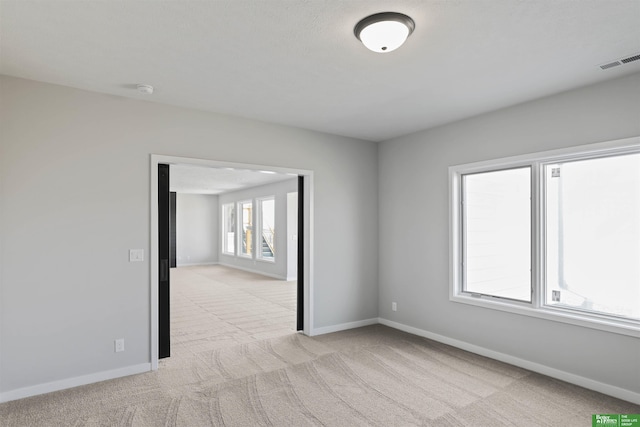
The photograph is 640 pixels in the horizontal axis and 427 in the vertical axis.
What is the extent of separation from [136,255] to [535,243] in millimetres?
3856

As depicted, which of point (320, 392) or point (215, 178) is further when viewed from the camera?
point (215, 178)

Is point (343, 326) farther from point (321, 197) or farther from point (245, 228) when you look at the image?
point (245, 228)

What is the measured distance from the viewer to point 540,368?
349 cm

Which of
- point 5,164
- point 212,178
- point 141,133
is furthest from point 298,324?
point 212,178

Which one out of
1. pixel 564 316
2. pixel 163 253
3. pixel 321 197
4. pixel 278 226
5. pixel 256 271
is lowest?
pixel 256 271

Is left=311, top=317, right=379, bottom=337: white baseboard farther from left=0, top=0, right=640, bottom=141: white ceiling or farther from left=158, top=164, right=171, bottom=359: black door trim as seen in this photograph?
left=0, top=0, right=640, bottom=141: white ceiling

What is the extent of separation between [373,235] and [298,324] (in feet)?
5.32

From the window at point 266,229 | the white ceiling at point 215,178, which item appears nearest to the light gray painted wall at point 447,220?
the white ceiling at point 215,178

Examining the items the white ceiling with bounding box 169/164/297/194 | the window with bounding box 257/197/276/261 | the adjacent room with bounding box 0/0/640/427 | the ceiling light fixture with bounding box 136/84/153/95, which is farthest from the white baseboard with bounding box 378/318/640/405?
the window with bounding box 257/197/276/261

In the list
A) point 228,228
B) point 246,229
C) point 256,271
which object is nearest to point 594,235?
point 256,271

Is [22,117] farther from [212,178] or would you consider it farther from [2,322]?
[212,178]

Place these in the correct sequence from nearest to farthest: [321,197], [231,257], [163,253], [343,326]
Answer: [163,253] < [321,197] < [343,326] < [231,257]

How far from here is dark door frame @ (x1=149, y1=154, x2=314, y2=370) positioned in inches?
142

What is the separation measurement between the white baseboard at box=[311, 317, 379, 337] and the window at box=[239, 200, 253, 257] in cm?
648
